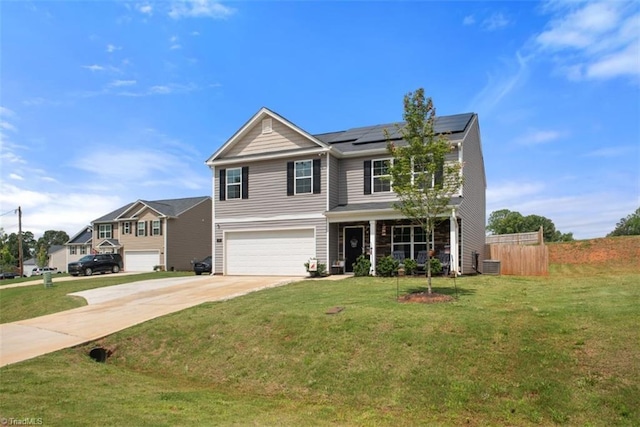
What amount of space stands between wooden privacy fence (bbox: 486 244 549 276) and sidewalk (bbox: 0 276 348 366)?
1106 centimetres

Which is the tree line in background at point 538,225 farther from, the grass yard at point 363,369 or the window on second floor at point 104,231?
the grass yard at point 363,369

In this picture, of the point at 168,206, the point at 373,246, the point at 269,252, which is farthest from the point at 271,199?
the point at 168,206

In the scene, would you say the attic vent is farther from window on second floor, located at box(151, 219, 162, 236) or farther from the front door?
window on second floor, located at box(151, 219, 162, 236)

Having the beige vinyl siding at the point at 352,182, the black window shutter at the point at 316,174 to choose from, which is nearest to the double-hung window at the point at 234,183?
the black window shutter at the point at 316,174

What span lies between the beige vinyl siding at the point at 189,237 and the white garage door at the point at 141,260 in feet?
4.90

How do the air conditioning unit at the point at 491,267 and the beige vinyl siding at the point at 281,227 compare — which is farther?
the beige vinyl siding at the point at 281,227

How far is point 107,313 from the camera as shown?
13.1 m

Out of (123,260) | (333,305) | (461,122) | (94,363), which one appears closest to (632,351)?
(333,305)

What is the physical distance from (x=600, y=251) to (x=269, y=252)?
22.7 metres

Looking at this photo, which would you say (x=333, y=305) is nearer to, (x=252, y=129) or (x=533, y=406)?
(x=533, y=406)

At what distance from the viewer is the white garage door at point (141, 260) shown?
37500mm

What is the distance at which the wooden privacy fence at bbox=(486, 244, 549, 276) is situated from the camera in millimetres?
19453

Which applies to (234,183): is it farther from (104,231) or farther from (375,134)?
(104,231)

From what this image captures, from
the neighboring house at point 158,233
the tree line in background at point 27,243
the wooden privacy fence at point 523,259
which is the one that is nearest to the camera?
the wooden privacy fence at point 523,259
